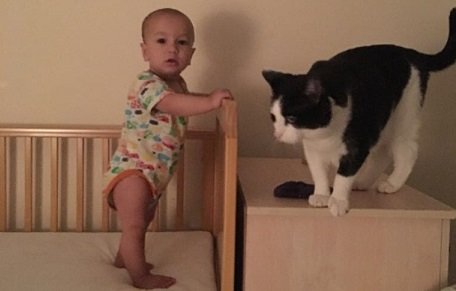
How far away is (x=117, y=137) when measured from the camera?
133 cm

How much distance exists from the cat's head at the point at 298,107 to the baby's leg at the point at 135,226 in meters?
0.32

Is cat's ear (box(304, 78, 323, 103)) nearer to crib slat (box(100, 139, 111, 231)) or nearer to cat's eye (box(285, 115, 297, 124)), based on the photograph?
cat's eye (box(285, 115, 297, 124))

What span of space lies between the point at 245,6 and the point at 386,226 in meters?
0.70

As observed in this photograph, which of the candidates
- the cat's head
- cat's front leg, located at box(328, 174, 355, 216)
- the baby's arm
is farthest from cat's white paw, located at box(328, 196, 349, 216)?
the baby's arm

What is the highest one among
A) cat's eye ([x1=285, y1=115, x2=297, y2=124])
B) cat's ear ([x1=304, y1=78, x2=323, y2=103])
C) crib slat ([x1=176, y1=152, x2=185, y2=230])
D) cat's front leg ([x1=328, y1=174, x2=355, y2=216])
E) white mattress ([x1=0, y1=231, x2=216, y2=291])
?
cat's ear ([x1=304, y1=78, x2=323, y2=103])

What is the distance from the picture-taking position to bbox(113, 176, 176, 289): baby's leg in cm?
104

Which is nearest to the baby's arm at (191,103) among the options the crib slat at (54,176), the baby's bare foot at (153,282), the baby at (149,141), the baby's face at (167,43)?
the baby at (149,141)

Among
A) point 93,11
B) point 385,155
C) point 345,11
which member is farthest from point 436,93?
point 93,11

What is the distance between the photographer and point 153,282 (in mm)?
1034

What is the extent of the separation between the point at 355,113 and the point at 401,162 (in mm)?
212

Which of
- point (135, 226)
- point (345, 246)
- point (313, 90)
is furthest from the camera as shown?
point (135, 226)

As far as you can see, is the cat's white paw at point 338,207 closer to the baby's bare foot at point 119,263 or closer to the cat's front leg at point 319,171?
the cat's front leg at point 319,171

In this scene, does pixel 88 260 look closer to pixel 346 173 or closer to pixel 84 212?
pixel 84 212

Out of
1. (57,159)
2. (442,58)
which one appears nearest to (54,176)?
(57,159)
